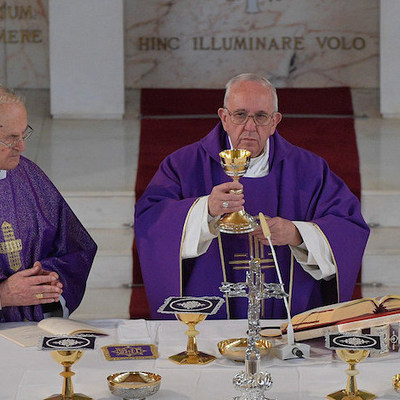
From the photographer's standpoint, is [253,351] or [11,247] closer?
[253,351]

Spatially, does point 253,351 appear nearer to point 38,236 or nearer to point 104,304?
point 38,236

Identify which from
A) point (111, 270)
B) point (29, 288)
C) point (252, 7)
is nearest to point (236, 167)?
→ point (29, 288)

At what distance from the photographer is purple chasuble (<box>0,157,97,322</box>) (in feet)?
15.8

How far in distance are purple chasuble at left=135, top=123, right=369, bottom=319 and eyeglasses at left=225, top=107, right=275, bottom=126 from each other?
25 cm

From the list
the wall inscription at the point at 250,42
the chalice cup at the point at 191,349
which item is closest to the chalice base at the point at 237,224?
the chalice cup at the point at 191,349

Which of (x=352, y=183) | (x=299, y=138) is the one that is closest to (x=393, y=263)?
(x=352, y=183)

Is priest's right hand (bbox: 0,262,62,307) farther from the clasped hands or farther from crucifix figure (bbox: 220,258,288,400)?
crucifix figure (bbox: 220,258,288,400)

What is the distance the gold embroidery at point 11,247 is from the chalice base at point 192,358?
1.10 metres

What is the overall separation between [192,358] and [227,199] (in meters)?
0.79

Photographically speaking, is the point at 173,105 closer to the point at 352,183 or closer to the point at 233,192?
the point at 352,183

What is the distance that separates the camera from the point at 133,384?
11.7ft

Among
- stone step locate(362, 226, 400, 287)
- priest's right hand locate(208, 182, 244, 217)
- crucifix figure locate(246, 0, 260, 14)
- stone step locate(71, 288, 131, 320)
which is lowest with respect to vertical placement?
stone step locate(71, 288, 131, 320)

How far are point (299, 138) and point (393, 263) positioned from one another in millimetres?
1927

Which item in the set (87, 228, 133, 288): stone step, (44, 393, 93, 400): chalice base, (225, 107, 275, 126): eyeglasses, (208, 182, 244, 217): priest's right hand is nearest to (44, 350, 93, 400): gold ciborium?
(44, 393, 93, 400): chalice base
